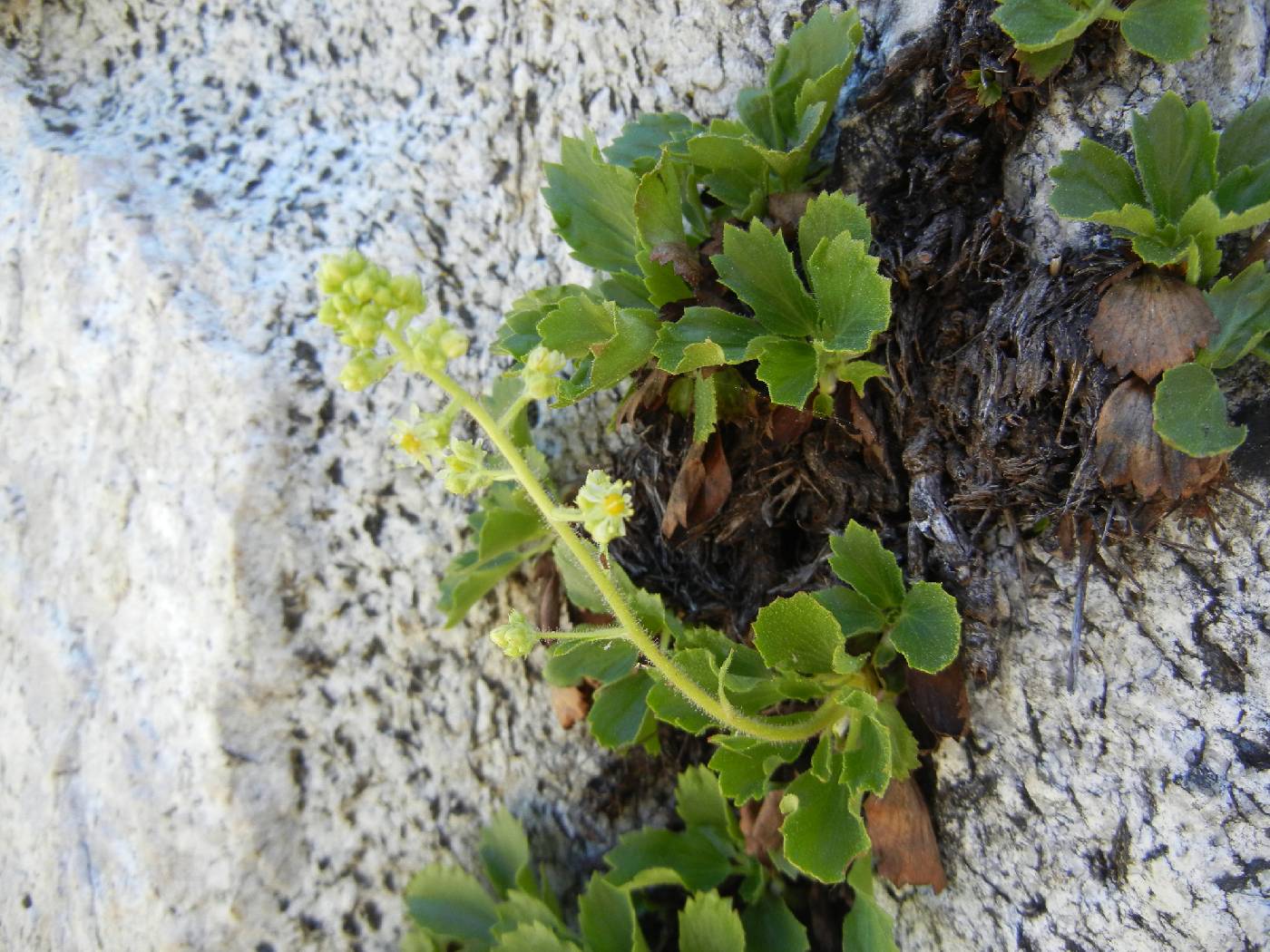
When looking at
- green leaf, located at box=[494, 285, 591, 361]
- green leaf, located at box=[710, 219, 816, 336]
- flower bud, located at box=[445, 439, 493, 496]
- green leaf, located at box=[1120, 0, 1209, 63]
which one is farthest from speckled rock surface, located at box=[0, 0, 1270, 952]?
flower bud, located at box=[445, 439, 493, 496]

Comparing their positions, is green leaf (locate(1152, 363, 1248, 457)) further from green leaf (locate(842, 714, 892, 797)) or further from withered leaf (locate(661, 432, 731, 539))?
withered leaf (locate(661, 432, 731, 539))

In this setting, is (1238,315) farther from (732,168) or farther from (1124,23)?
(732,168)

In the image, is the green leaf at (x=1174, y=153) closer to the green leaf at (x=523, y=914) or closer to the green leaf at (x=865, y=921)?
the green leaf at (x=865, y=921)

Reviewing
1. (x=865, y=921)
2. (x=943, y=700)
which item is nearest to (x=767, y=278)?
(x=943, y=700)

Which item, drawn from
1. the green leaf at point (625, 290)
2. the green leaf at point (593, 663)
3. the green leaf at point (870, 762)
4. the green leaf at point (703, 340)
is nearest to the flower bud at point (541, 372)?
the green leaf at point (703, 340)

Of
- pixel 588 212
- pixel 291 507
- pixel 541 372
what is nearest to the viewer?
pixel 541 372

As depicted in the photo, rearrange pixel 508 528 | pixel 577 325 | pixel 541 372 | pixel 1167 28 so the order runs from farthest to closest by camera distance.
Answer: pixel 508 528 → pixel 577 325 → pixel 541 372 → pixel 1167 28
